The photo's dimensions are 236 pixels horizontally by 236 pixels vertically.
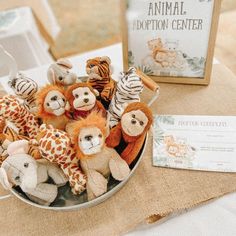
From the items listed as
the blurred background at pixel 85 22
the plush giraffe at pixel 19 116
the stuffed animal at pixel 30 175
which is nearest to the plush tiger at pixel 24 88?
the plush giraffe at pixel 19 116

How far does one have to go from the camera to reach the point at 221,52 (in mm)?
1045

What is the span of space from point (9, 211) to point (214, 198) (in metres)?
0.37

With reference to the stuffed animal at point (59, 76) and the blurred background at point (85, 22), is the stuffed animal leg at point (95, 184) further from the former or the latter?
the blurred background at point (85, 22)

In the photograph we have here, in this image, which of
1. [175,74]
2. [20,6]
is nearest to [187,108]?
[175,74]

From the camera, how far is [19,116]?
1.67 ft

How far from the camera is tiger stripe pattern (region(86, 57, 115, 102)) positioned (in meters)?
0.56

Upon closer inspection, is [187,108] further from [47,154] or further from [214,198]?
[47,154]

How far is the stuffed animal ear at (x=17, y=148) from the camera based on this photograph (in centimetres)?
43

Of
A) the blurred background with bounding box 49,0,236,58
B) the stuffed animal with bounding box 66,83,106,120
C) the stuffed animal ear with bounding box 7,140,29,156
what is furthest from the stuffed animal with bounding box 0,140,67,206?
the blurred background with bounding box 49,0,236,58

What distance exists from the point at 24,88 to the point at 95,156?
0.68 ft

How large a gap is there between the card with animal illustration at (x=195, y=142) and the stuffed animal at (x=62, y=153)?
0.53 ft

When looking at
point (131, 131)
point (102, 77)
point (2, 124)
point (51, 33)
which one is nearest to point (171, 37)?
point (102, 77)

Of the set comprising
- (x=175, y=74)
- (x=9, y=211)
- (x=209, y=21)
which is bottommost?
(x=9, y=211)

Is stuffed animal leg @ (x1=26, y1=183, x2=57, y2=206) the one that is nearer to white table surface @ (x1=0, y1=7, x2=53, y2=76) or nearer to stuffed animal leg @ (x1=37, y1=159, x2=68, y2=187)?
stuffed animal leg @ (x1=37, y1=159, x2=68, y2=187)
